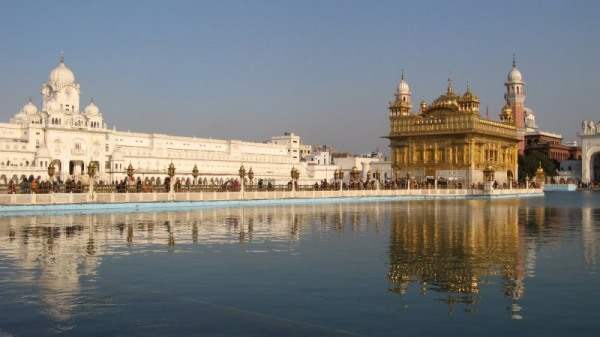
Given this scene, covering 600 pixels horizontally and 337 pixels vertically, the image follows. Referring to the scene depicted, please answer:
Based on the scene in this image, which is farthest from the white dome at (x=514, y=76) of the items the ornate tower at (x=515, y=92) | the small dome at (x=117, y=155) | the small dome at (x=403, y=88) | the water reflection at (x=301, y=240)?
the water reflection at (x=301, y=240)

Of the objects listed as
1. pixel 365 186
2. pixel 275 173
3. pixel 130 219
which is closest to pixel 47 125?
pixel 275 173

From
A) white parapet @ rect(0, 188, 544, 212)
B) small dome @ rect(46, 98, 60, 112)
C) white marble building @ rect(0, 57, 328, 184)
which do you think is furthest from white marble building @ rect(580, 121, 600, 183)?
small dome @ rect(46, 98, 60, 112)

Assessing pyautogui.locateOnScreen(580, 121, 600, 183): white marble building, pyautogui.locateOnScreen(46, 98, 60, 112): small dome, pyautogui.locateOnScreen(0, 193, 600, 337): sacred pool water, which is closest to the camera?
pyautogui.locateOnScreen(0, 193, 600, 337): sacred pool water

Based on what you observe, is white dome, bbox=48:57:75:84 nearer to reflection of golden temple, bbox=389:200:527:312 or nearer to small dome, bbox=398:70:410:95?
small dome, bbox=398:70:410:95

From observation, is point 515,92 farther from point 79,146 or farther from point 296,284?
point 296,284

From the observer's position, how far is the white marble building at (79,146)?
87188 mm

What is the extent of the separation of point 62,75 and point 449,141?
183 ft

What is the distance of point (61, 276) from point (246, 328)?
4.94 meters

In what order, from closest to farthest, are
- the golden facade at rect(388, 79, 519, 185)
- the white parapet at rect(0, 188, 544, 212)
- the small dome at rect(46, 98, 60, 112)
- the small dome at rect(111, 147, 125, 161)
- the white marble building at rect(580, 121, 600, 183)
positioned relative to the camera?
the white parapet at rect(0, 188, 544, 212), the golden facade at rect(388, 79, 519, 185), the small dome at rect(46, 98, 60, 112), the small dome at rect(111, 147, 125, 161), the white marble building at rect(580, 121, 600, 183)

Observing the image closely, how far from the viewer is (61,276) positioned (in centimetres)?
1170

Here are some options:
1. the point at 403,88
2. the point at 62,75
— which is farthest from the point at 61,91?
the point at 403,88

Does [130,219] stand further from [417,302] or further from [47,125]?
[47,125]

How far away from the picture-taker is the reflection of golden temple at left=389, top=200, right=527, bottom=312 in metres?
10.9

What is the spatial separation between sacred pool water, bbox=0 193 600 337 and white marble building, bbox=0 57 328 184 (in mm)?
67570
